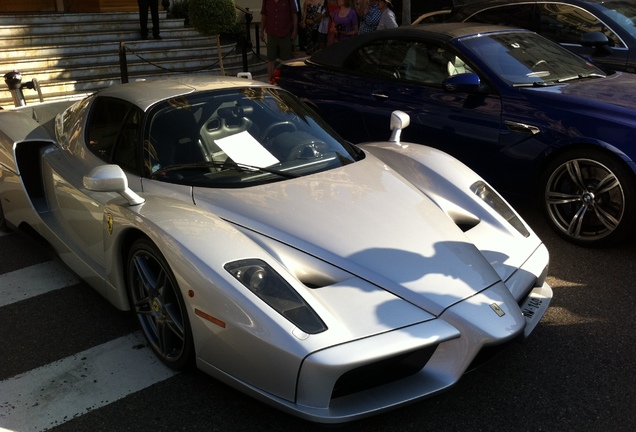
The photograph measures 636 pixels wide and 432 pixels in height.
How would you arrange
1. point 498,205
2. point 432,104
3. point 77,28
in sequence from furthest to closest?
point 77,28 < point 432,104 < point 498,205

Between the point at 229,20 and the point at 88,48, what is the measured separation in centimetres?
319

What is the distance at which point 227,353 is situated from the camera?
3.08 metres

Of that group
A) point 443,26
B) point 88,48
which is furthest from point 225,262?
point 88,48

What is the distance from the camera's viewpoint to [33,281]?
4.91m

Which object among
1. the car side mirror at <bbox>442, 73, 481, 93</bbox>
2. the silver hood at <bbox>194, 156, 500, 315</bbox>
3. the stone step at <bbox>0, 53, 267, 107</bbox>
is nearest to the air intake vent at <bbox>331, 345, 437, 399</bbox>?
the silver hood at <bbox>194, 156, 500, 315</bbox>

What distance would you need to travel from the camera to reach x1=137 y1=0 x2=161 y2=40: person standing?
13.2 meters

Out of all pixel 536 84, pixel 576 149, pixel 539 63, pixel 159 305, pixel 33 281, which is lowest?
pixel 33 281

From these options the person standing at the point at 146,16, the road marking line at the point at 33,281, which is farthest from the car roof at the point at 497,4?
the person standing at the point at 146,16

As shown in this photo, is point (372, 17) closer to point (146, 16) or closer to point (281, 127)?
point (146, 16)

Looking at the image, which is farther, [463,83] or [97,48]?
[97,48]

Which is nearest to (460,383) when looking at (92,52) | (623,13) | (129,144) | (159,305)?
(159,305)

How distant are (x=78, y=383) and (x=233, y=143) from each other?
154cm

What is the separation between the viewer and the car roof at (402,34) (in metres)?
6.29

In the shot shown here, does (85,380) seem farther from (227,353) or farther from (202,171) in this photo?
(202,171)
